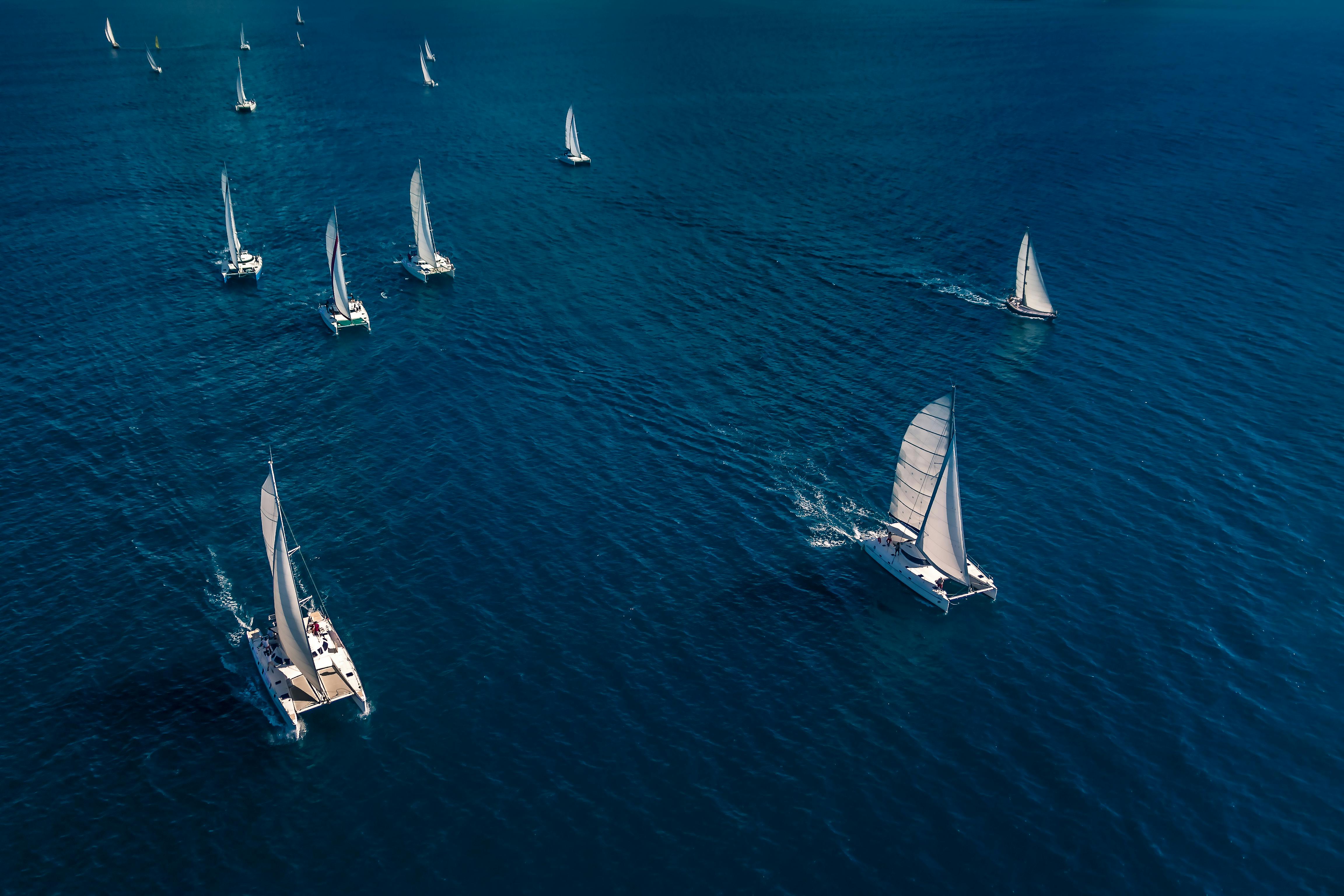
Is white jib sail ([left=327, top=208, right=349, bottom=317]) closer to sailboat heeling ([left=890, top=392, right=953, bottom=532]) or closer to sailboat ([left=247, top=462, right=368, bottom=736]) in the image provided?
sailboat ([left=247, top=462, right=368, bottom=736])

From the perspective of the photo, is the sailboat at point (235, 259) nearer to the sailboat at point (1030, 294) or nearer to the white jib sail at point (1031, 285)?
the sailboat at point (1030, 294)

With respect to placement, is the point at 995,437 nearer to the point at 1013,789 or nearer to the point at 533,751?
the point at 1013,789

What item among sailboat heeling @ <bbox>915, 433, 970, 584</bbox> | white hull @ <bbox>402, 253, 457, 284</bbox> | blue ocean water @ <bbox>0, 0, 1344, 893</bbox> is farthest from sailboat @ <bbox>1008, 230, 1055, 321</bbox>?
white hull @ <bbox>402, 253, 457, 284</bbox>

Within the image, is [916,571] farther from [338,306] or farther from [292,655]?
[338,306]

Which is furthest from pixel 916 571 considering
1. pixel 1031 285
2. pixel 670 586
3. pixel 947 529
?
pixel 1031 285

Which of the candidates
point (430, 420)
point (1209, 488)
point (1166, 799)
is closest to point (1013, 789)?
point (1166, 799)

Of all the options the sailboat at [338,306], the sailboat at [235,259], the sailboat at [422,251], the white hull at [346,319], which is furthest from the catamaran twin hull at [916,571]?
the sailboat at [235,259]
